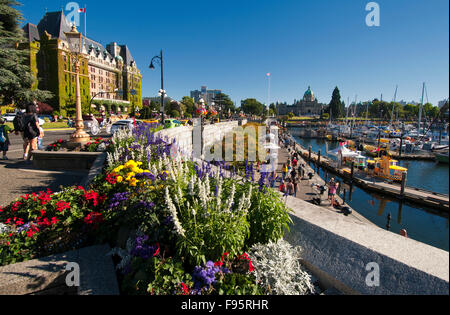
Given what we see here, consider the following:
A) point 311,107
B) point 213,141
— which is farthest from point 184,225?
point 311,107

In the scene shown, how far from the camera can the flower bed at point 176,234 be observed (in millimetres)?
2926

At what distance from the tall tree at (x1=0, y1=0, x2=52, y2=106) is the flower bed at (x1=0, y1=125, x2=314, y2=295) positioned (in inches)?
796

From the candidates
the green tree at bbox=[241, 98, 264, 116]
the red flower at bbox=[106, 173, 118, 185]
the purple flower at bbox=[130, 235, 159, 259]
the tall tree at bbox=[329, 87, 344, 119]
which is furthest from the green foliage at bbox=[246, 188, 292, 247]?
the green tree at bbox=[241, 98, 264, 116]

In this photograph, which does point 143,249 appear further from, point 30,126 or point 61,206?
point 30,126

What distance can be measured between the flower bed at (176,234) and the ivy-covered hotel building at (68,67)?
44.5 metres

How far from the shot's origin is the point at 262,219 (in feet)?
11.5

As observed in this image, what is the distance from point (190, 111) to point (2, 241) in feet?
366

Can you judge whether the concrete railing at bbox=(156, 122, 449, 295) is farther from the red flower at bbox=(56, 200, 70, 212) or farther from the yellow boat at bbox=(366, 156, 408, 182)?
the yellow boat at bbox=(366, 156, 408, 182)

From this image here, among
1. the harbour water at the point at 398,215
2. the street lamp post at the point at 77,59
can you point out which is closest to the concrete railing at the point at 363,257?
the street lamp post at the point at 77,59

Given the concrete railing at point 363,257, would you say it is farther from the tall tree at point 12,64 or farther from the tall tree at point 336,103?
the tall tree at point 336,103

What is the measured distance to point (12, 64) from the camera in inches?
787

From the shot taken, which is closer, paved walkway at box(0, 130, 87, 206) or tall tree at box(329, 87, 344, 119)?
paved walkway at box(0, 130, 87, 206)

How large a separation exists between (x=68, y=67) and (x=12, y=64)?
5532 centimetres

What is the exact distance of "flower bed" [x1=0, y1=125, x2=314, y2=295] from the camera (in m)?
2.93
